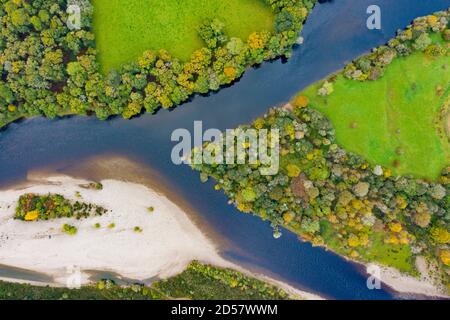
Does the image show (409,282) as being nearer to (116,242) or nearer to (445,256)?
(445,256)

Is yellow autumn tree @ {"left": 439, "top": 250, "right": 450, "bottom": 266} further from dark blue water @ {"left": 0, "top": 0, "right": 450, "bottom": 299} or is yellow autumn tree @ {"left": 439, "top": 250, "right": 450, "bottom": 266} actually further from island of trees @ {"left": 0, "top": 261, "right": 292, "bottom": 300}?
island of trees @ {"left": 0, "top": 261, "right": 292, "bottom": 300}

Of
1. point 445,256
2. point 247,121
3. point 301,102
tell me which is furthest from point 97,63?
point 445,256

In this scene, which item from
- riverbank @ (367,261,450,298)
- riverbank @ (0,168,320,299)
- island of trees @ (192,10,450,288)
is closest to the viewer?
island of trees @ (192,10,450,288)

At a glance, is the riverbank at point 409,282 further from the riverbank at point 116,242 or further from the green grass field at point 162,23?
the green grass field at point 162,23

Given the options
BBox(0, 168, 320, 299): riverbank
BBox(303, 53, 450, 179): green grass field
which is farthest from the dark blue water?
BBox(303, 53, 450, 179): green grass field
